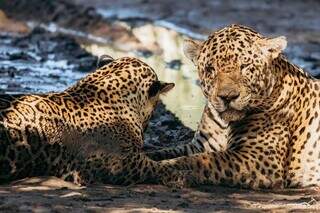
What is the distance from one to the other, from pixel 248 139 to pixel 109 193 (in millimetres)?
1894

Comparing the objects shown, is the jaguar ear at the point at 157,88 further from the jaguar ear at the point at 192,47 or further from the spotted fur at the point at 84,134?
the jaguar ear at the point at 192,47

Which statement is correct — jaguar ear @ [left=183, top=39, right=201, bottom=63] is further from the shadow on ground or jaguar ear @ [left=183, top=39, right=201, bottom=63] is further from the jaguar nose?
the shadow on ground

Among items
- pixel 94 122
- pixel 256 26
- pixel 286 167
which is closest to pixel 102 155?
pixel 94 122

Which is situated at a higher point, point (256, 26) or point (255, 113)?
point (256, 26)

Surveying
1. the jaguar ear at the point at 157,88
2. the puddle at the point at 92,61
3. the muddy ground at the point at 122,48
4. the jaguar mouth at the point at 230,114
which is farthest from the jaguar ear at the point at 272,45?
the puddle at the point at 92,61

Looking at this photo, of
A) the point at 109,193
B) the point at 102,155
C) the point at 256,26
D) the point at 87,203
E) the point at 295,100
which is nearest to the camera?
the point at 87,203

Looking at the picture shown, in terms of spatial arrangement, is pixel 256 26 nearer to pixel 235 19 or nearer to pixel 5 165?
pixel 235 19

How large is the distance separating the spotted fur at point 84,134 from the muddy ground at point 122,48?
18 centimetres

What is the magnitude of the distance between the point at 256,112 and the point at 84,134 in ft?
5.80

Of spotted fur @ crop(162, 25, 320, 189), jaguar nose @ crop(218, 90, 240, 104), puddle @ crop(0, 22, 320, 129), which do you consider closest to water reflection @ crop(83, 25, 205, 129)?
puddle @ crop(0, 22, 320, 129)

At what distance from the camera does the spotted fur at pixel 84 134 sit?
10078 mm

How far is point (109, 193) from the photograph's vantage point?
32.3 feet

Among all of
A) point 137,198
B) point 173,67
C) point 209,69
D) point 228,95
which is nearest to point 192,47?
point 209,69

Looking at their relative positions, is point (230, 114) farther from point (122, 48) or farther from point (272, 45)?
point (122, 48)
